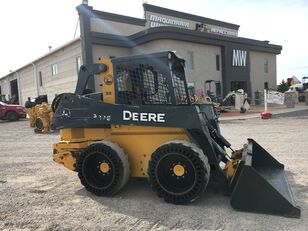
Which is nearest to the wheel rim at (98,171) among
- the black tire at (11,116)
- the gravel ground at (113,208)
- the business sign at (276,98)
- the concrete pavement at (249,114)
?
the gravel ground at (113,208)

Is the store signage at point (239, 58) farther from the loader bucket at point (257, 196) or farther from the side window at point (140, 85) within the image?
the loader bucket at point (257, 196)

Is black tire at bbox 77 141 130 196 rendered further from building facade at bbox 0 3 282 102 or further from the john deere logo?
building facade at bbox 0 3 282 102

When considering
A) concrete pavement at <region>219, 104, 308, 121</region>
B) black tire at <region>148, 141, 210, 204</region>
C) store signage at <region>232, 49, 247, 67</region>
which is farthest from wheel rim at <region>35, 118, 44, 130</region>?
store signage at <region>232, 49, 247, 67</region>

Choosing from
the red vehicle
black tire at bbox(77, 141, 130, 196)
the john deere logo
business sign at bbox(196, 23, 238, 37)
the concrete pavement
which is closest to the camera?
black tire at bbox(77, 141, 130, 196)

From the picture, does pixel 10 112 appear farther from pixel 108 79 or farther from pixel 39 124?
pixel 108 79

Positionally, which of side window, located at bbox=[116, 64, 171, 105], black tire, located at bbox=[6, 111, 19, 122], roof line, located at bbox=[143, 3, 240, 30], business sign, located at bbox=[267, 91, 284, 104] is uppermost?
roof line, located at bbox=[143, 3, 240, 30]

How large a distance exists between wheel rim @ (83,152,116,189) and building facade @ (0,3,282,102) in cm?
1628

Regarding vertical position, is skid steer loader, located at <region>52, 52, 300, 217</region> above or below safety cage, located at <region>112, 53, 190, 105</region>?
below

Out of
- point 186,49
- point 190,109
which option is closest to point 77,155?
point 190,109

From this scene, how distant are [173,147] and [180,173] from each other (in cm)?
40

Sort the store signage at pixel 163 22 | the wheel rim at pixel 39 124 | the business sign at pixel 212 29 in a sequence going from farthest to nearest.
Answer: the business sign at pixel 212 29 → the store signage at pixel 163 22 → the wheel rim at pixel 39 124

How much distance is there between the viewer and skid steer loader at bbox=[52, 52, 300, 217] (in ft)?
17.3

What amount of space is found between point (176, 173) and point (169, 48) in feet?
73.8

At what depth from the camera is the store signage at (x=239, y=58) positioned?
32.9 m
